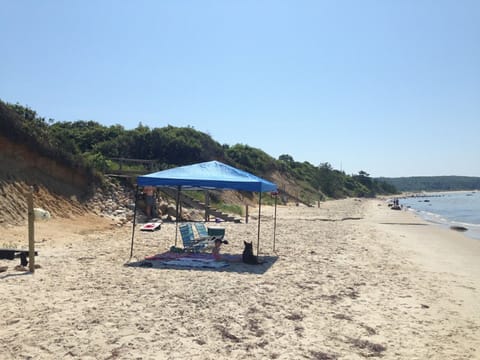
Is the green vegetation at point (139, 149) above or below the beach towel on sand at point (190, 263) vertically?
above

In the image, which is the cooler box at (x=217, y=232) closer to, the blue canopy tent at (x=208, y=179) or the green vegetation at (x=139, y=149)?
the blue canopy tent at (x=208, y=179)

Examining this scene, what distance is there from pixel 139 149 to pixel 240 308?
32955mm

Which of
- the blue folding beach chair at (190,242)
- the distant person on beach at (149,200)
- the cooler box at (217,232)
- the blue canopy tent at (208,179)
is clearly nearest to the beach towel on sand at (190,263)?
the blue canopy tent at (208,179)

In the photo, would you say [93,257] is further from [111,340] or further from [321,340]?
[321,340]

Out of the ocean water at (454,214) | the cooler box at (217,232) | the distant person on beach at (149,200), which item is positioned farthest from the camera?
the ocean water at (454,214)

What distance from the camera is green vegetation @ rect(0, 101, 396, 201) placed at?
712 inches

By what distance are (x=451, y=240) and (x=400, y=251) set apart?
6.88 meters

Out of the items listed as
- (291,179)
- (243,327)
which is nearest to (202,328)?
(243,327)

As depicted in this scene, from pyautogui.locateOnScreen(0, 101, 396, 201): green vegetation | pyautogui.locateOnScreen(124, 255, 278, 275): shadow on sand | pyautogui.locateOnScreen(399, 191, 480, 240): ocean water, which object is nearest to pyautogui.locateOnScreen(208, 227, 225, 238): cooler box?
pyautogui.locateOnScreen(124, 255, 278, 275): shadow on sand

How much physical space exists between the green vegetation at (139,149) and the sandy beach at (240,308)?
6937 mm

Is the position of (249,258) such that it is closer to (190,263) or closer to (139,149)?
(190,263)

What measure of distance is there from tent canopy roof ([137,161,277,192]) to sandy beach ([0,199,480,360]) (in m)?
1.97

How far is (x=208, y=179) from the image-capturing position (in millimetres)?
11289

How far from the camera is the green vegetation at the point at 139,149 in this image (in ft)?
59.3
